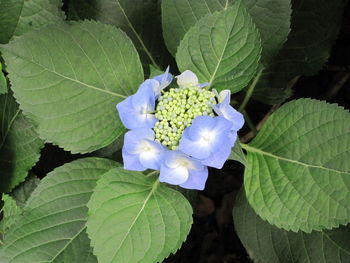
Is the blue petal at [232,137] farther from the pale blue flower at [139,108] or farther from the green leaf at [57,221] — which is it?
the green leaf at [57,221]

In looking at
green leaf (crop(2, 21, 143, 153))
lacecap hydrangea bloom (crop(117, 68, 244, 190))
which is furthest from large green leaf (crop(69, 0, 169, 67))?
lacecap hydrangea bloom (crop(117, 68, 244, 190))

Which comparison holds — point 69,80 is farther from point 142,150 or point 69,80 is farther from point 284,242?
point 284,242

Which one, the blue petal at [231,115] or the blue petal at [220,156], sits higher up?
the blue petal at [231,115]

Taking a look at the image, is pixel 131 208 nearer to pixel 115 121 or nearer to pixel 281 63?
pixel 115 121

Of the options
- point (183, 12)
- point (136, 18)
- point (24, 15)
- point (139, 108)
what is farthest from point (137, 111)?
point (24, 15)

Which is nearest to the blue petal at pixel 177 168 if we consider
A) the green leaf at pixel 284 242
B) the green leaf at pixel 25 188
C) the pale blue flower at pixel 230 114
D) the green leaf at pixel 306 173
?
the pale blue flower at pixel 230 114
